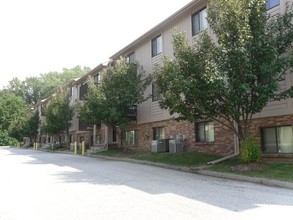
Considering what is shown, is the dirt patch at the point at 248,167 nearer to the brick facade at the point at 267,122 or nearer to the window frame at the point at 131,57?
the brick facade at the point at 267,122

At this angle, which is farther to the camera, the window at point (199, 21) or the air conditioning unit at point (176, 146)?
the air conditioning unit at point (176, 146)

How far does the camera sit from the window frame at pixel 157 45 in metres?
24.8

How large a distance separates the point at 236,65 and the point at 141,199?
23.3 feet

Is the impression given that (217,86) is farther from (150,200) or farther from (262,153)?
(150,200)

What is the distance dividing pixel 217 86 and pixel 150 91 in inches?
522

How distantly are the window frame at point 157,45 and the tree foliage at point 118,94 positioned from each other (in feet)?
6.00

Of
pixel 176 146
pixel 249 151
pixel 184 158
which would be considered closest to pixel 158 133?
pixel 176 146

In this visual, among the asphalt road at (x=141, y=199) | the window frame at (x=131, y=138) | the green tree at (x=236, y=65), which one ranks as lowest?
the asphalt road at (x=141, y=199)

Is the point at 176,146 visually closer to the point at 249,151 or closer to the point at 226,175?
the point at 249,151

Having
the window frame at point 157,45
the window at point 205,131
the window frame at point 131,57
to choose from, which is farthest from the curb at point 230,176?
the window frame at point 131,57

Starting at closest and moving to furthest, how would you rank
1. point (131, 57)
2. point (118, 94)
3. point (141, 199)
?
point (141, 199)
point (118, 94)
point (131, 57)

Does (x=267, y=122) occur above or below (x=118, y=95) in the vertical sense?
below

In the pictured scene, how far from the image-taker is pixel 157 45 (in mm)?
25281

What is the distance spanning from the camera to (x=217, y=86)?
13.1 metres
